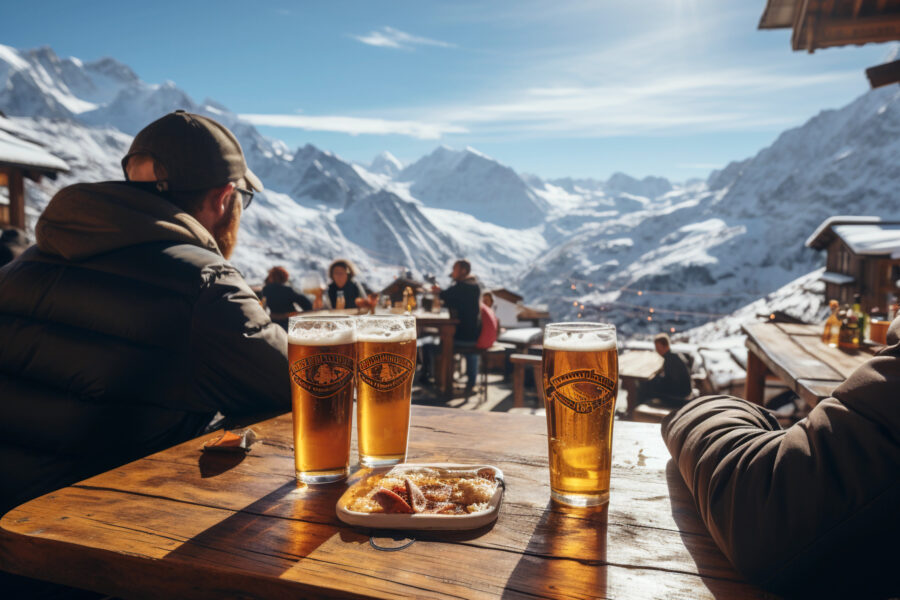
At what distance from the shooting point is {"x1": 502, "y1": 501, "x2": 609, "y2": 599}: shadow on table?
2.28ft

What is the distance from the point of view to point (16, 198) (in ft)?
27.1

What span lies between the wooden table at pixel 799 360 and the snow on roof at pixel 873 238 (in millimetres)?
6624

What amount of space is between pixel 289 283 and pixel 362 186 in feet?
618

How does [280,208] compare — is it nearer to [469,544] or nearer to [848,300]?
[848,300]

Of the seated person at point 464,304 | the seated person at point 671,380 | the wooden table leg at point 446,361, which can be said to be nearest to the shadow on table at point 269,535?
the seated person at point 671,380

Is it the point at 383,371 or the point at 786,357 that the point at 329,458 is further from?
the point at 786,357

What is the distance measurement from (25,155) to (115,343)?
846 centimetres

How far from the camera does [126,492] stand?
1.01m

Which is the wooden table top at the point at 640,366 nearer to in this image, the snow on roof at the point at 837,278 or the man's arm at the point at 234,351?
the man's arm at the point at 234,351

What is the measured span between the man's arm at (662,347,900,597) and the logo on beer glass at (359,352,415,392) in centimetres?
58

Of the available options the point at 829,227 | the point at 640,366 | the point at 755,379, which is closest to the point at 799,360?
the point at 755,379

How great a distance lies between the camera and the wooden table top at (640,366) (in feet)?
16.5

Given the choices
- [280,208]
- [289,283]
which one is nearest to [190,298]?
[289,283]

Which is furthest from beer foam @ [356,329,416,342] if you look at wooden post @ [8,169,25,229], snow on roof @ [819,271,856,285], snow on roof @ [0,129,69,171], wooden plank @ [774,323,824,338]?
snow on roof @ [819,271,856,285]
